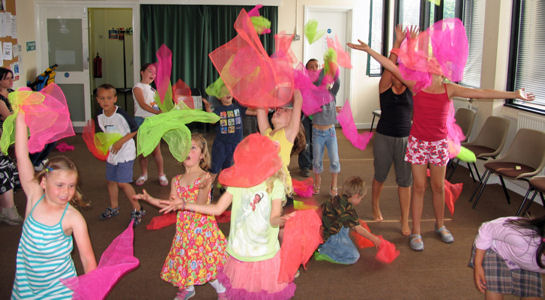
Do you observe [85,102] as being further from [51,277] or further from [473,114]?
[51,277]

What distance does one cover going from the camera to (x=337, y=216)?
11.7 ft

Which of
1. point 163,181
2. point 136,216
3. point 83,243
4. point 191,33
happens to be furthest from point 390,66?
point 191,33

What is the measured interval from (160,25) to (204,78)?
133cm

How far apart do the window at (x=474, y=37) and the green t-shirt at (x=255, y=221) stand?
227 inches

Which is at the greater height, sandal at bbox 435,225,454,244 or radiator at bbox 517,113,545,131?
radiator at bbox 517,113,545,131

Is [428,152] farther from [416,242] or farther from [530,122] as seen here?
[530,122]

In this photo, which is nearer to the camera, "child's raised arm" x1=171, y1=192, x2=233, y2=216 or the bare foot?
"child's raised arm" x1=171, y1=192, x2=233, y2=216

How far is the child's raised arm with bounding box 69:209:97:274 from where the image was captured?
2072 mm

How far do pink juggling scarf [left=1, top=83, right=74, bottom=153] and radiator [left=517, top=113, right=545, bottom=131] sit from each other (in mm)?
4819

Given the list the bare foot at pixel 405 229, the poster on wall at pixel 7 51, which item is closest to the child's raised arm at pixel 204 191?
the bare foot at pixel 405 229

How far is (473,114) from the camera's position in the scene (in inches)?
250

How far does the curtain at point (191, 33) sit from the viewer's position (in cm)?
952

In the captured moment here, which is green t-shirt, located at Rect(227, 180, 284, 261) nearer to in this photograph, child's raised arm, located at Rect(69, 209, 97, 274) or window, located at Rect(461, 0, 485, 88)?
child's raised arm, located at Rect(69, 209, 97, 274)

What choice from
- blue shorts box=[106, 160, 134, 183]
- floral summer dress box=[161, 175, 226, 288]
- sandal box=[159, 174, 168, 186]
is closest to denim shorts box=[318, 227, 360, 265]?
floral summer dress box=[161, 175, 226, 288]
